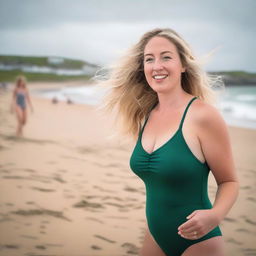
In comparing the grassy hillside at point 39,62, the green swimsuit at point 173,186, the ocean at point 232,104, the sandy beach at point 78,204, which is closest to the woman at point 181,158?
the green swimsuit at point 173,186

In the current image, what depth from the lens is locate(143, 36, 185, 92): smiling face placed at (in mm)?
2205

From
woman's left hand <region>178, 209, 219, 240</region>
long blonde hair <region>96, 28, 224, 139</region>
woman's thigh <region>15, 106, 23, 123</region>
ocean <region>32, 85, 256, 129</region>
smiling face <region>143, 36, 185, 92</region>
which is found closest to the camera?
woman's left hand <region>178, 209, 219, 240</region>

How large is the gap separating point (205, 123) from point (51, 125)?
1129 cm

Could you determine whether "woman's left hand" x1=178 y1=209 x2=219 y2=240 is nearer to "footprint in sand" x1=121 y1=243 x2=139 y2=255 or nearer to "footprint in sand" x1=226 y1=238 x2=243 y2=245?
"footprint in sand" x1=121 y1=243 x2=139 y2=255

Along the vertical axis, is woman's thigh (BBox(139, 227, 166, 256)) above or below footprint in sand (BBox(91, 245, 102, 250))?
above

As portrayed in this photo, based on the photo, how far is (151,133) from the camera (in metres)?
2.27

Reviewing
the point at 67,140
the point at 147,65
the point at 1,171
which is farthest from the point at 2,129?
the point at 147,65

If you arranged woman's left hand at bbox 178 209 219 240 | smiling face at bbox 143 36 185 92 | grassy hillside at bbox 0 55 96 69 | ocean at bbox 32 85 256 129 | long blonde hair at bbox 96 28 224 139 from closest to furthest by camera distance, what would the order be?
1. woman's left hand at bbox 178 209 219 240
2. smiling face at bbox 143 36 185 92
3. long blonde hair at bbox 96 28 224 139
4. ocean at bbox 32 85 256 129
5. grassy hillside at bbox 0 55 96 69

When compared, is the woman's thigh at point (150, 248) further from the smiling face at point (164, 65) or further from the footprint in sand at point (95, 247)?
the footprint in sand at point (95, 247)

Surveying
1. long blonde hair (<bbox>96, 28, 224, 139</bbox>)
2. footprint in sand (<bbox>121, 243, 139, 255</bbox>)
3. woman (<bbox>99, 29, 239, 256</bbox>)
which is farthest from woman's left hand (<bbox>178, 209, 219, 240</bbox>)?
footprint in sand (<bbox>121, 243, 139, 255</bbox>)

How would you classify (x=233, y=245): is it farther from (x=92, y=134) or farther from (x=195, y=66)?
(x=92, y=134)

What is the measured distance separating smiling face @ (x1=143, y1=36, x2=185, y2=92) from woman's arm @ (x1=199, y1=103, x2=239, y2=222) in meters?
0.39

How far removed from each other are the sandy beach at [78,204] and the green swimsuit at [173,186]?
2.77ft

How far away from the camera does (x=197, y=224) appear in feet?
5.67
